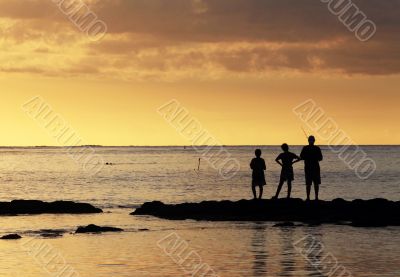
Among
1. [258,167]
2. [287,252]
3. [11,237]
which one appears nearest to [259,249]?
[287,252]

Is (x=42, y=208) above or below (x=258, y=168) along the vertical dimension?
below

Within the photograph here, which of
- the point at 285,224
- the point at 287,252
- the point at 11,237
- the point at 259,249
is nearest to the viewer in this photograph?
the point at 287,252

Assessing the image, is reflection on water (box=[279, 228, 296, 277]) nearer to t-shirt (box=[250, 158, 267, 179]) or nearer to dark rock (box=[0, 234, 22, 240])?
t-shirt (box=[250, 158, 267, 179])

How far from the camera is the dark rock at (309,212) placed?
36094mm

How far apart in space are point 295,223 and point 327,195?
89.9 ft

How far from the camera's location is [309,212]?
36.9 metres

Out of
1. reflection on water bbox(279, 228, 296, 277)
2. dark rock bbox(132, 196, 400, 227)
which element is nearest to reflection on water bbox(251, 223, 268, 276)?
reflection on water bbox(279, 228, 296, 277)

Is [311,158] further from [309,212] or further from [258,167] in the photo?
[309,212]

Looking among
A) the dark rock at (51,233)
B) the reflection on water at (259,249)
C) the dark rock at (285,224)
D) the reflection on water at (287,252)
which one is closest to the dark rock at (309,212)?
the dark rock at (285,224)

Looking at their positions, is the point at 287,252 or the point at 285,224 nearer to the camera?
the point at 287,252

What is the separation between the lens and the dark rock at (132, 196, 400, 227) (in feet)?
118

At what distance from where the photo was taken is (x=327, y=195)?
62469mm

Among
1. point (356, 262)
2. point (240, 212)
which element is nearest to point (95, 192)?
point (240, 212)

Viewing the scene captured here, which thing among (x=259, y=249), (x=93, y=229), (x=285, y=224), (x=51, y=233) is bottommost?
(x=259, y=249)
